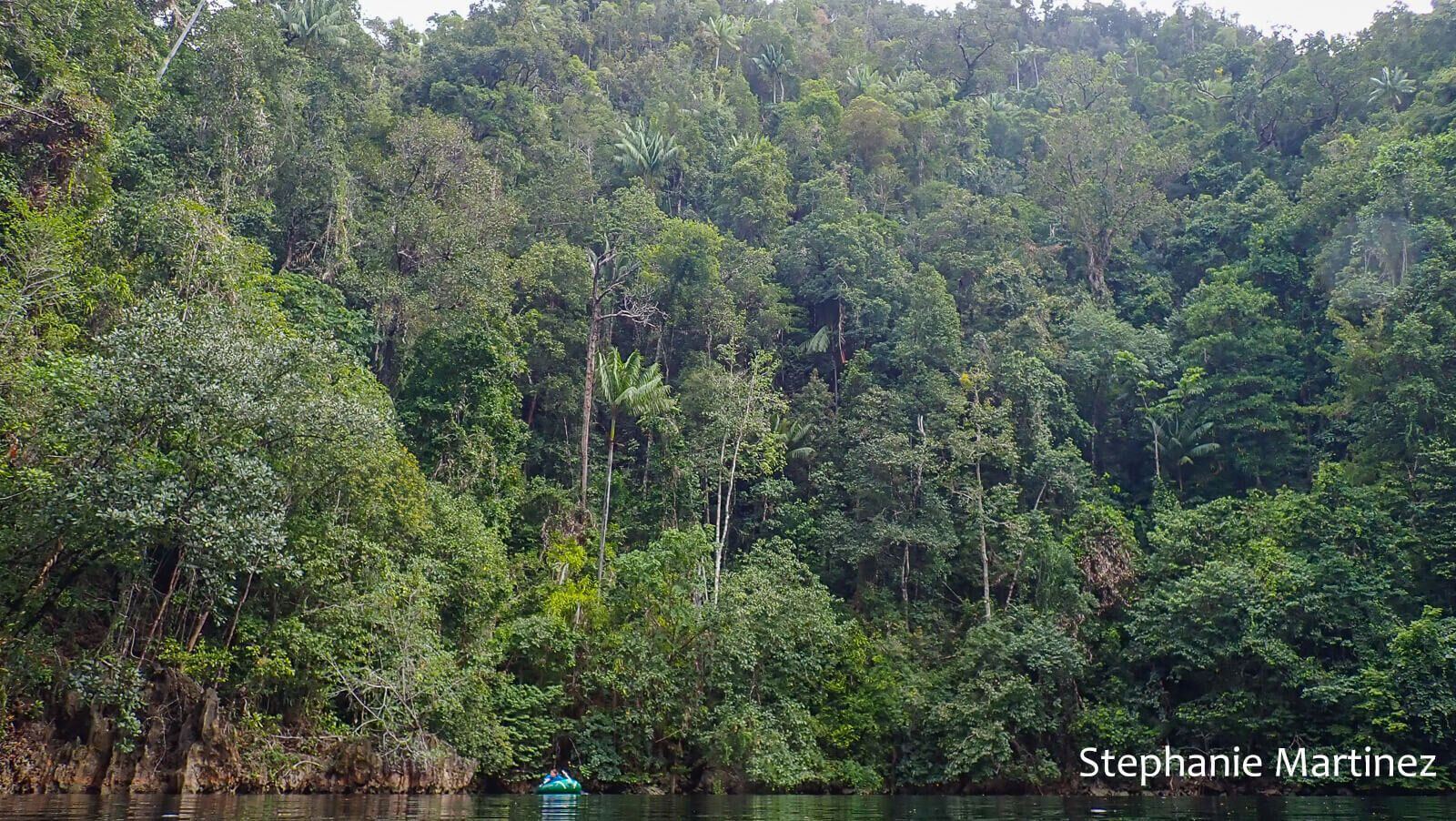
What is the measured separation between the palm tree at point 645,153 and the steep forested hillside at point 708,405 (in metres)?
0.28

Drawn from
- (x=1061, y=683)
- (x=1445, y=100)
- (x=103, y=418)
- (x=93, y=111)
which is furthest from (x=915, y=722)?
(x=1445, y=100)

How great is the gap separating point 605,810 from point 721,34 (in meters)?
42.2

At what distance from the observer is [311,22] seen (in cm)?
3581

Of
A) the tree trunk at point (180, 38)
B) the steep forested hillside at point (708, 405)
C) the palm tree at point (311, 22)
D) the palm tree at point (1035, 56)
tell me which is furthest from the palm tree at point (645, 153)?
the palm tree at point (1035, 56)

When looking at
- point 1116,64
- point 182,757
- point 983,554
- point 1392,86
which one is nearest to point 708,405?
point 983,554

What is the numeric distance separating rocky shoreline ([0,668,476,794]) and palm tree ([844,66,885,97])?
3606cm

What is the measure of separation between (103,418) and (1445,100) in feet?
133

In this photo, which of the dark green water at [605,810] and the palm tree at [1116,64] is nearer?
the dark green water at [605,810]

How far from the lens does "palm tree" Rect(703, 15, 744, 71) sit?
49.4m

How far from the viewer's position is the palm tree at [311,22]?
116ft

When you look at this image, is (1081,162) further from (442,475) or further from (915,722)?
(442,475)

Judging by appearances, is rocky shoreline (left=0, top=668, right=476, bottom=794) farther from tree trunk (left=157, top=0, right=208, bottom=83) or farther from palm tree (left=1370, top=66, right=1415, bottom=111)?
palm tree (left=1370, top=66, right=1415, bottom=111)

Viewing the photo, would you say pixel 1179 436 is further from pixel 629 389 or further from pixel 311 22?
pixel 311 22

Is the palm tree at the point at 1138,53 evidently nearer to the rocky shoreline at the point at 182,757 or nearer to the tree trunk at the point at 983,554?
the tree trunk at the point at 983,554
